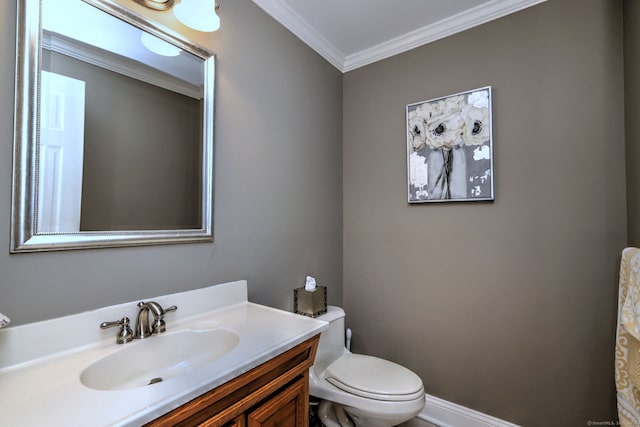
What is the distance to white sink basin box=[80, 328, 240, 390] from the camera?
2.83 feet

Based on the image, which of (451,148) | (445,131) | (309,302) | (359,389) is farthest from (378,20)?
(359,389)

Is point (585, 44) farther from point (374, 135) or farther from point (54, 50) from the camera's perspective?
point (54, 50)

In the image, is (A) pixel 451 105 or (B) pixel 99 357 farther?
(A) pixel 451 105

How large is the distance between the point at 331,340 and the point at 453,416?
870 mm

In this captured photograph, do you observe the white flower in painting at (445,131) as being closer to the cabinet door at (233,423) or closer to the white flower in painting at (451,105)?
the white flower in painting at (451,105)

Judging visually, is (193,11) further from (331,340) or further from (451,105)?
(331,340)

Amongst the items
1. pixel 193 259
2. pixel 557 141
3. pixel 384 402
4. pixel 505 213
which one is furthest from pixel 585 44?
pixel 193 259

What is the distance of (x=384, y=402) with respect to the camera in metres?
1.32

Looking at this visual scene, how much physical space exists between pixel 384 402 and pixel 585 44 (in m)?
1.97

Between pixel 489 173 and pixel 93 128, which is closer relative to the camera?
pixel 93 128

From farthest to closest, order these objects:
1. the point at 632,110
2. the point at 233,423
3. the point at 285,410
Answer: the point at 632,110
the point at 285,410
the point at 233,423

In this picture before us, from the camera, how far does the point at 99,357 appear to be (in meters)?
0.87

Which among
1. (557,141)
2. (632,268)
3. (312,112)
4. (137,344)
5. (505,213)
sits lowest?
(137,344)

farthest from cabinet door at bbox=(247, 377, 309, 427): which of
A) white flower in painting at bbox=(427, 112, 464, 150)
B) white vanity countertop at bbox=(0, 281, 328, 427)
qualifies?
white flower in painting at bbox=(427, 112, 464, 150)
